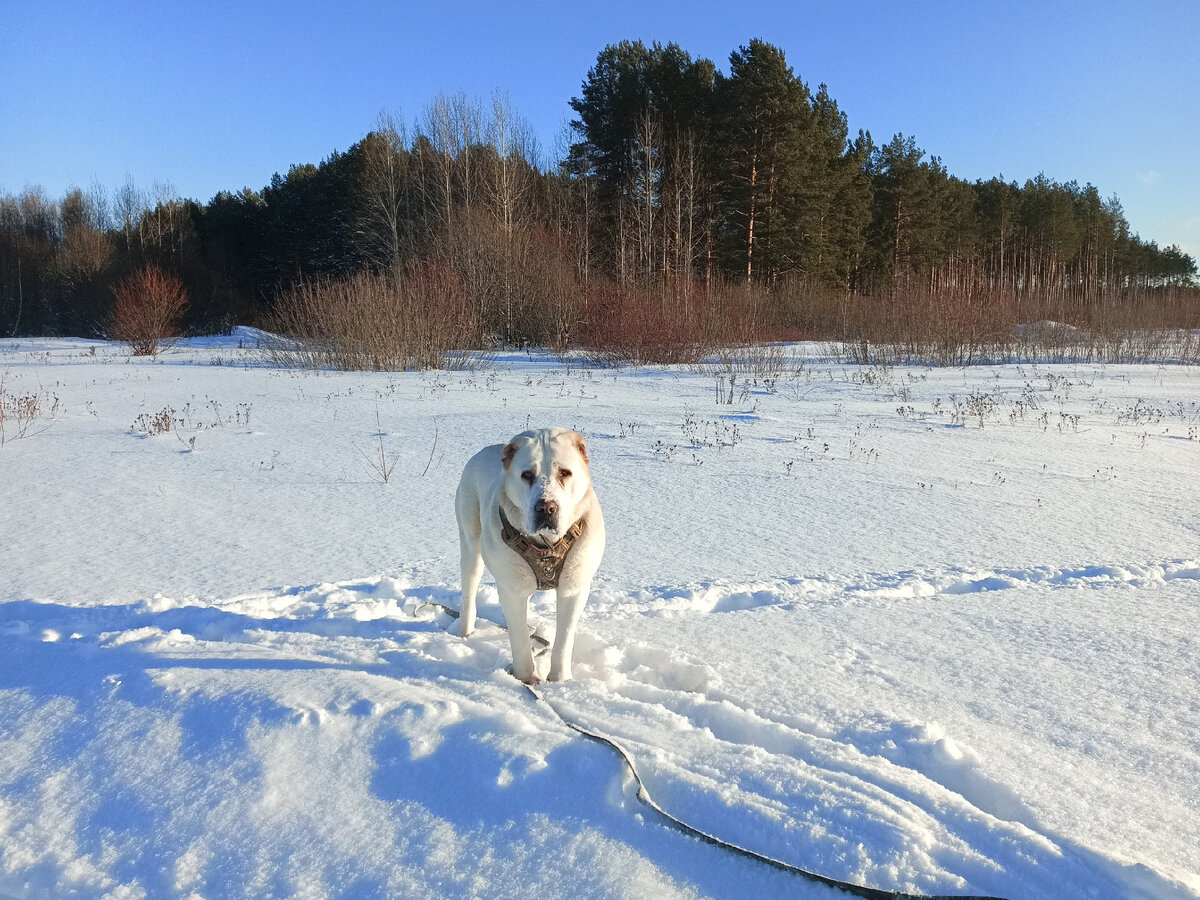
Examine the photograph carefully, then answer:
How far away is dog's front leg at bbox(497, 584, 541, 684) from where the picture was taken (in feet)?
9.29

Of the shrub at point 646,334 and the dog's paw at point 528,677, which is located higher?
the shrub at point 646,334

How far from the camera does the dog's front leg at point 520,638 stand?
283 cm

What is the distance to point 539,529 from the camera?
2521 mm

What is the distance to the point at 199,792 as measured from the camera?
2201mm

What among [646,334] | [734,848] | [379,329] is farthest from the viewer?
[646,334]

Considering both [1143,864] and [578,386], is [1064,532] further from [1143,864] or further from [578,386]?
[578,386]

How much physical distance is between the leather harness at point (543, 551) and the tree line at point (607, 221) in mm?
17692

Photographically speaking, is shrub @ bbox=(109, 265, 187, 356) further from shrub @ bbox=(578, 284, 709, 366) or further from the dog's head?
the dog's head

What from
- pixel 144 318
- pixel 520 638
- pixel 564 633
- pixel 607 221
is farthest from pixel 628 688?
pixel 607 221

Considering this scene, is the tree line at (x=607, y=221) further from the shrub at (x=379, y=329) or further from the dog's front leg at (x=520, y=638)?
the dog's front leg at (x=520, y=638)

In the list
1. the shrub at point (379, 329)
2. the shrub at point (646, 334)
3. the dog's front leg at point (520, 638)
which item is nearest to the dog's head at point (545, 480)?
the dog's front leg at point (520, 638)

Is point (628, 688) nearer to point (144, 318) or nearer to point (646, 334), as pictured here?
point (646, 334)

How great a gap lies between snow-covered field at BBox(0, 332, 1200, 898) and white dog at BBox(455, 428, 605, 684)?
0.77 feet

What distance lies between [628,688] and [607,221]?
1230 inches
